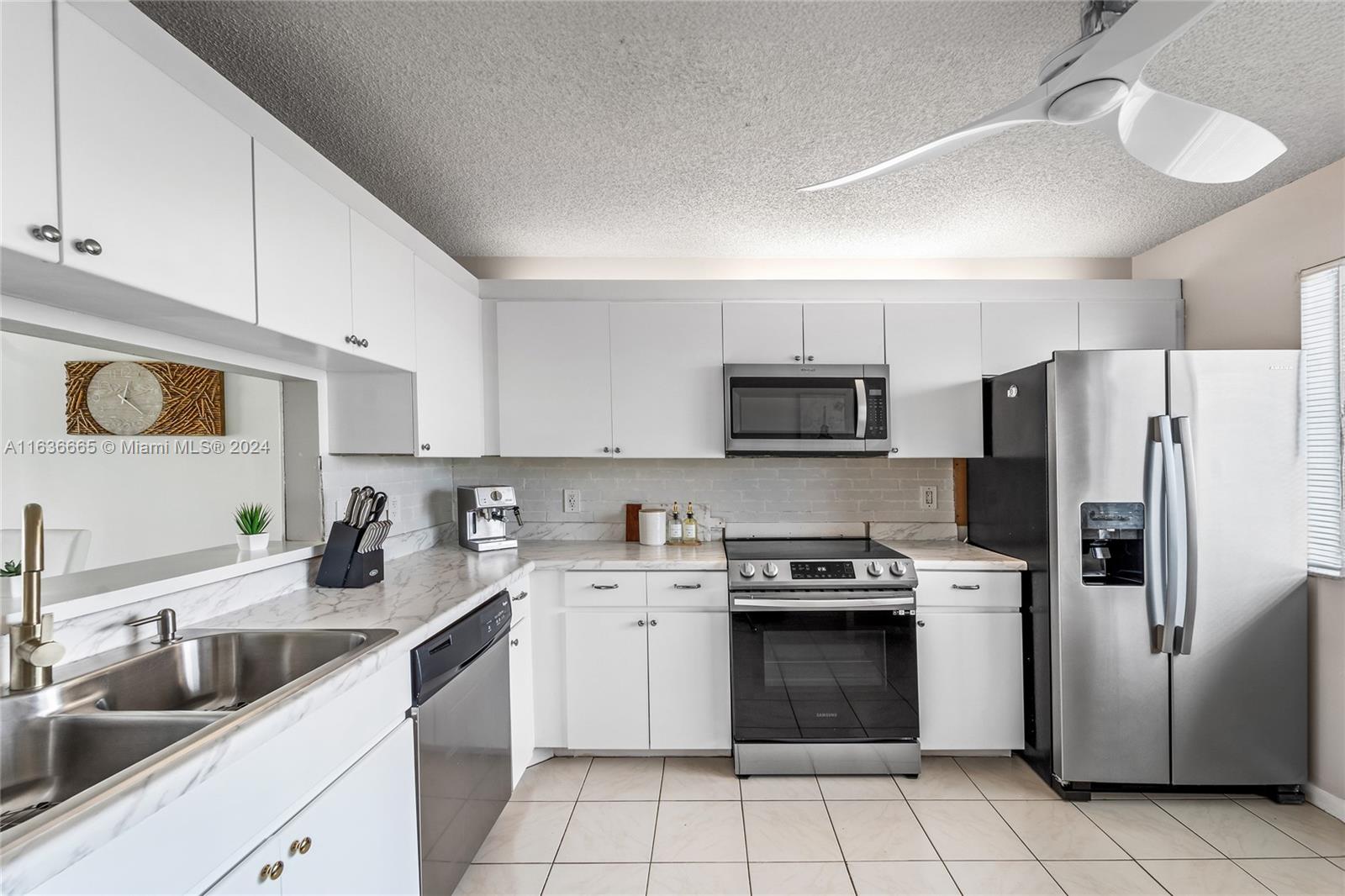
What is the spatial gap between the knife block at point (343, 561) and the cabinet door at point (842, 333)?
2.11 metres

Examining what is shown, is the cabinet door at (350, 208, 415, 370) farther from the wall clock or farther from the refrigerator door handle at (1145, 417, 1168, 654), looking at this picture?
the refrigerator door handle at (1145, 417, 1168, 654)

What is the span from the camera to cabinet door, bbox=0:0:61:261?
98 cm

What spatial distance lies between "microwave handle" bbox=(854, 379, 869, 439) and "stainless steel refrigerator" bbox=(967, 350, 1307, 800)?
0.78 metres

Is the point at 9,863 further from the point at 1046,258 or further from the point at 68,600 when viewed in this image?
the point at 1046,258

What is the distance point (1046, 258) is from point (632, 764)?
10.9ft

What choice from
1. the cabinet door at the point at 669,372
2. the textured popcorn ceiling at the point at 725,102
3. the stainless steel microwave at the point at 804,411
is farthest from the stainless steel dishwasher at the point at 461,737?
the textured popcorn ceiling at the point at 725,102

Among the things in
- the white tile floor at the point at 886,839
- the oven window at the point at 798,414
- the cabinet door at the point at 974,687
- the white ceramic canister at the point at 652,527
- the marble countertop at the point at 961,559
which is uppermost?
the oven window at the point at 798,414

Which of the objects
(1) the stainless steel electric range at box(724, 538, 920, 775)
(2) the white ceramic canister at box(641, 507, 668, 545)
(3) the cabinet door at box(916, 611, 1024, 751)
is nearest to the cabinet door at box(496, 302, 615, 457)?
(2) the white ceramic canister at box(641, 507, 668, 545)

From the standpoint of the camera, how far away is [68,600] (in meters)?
1.40

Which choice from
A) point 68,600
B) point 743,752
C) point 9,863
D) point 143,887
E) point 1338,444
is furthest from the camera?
point 743,752

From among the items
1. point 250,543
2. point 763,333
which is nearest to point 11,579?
point 250,543

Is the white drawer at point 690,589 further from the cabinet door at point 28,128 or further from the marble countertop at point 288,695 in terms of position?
the cabinet door at point 28,128

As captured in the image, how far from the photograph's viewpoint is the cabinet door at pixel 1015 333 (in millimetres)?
3154

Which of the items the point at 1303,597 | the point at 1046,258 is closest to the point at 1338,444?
the point at 1303,597
